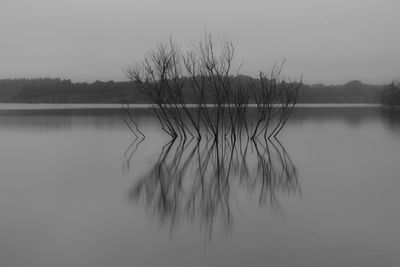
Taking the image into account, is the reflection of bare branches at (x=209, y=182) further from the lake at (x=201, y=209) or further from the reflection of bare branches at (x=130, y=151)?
the reflection of bare branches at (x=130, y=151)

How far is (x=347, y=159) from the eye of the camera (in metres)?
11.3

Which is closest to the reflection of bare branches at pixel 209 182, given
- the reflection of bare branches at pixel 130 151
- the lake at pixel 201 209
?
the lake at pixel 201 209

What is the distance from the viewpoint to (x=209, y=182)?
832cm

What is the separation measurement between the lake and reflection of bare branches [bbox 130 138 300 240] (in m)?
0.02

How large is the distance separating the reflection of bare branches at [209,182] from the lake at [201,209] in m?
0.02

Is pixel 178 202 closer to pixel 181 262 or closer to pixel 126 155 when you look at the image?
pixel 181 262

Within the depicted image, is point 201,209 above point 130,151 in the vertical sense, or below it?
above

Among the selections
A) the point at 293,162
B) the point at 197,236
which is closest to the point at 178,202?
the point at 197,236

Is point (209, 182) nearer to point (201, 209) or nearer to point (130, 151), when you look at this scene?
point (201, 209)

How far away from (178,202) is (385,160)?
655 centimetres

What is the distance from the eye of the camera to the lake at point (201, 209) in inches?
176

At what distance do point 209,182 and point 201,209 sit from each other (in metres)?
2.02

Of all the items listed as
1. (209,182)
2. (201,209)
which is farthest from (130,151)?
(201,209)

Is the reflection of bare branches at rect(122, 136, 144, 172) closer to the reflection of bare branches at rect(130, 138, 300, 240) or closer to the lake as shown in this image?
the lake
